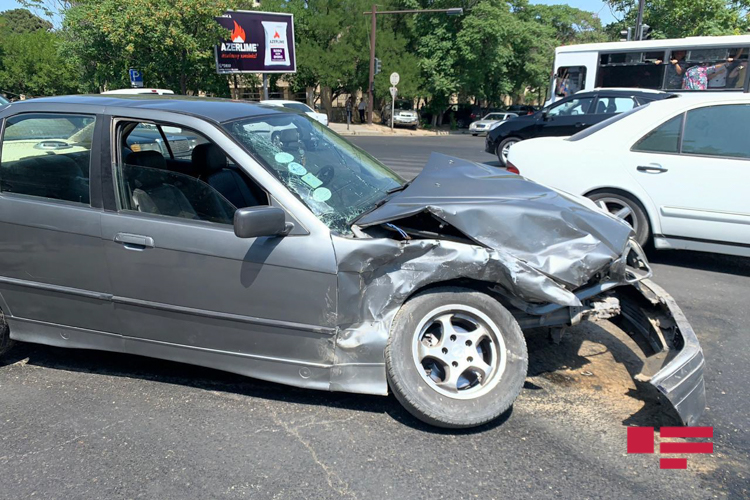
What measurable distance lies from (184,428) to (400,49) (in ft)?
125

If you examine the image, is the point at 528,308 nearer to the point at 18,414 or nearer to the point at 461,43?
the point at 18,414

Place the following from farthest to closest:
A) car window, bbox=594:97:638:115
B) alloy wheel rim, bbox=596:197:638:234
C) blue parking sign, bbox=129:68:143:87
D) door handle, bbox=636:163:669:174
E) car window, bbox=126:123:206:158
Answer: blue parking sign, bbox=129:68:143:87
car window, bbox=594:97:638:115
alloy wheel rim, bbox=596:197:638:234
door handle, bbox=636:163:669:174
car window, bbox=126:123:206:158

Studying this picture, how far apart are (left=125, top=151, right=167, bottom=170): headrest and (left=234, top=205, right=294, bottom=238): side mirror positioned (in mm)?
1030

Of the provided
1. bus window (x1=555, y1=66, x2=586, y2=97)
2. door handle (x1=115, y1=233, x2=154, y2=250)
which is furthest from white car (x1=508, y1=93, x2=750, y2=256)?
bus window (x1=555, y1=66, x2=586, y2=97)

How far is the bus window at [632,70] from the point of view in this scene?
52.9ft

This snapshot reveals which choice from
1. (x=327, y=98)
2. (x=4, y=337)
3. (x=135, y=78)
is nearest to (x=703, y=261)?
(x=4, y=337)

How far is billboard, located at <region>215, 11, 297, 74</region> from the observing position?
29125 millimetres

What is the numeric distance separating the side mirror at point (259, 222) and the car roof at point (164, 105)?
73cm

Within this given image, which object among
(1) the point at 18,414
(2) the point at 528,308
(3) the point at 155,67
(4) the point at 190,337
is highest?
(3) the point at 155,67

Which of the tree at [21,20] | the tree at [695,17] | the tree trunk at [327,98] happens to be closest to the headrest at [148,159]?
the tree at [695,17]

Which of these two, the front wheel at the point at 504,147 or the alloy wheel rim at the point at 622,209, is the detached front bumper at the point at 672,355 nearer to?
the alloy wheel rim at the point at 622,209

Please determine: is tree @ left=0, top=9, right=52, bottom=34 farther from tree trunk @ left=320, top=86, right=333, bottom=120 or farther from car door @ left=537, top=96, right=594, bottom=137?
car door @ left=537, top=96, right=594, bottom=137

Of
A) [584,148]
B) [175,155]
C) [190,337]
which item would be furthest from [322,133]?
[584,148]

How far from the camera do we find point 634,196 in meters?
5.64
